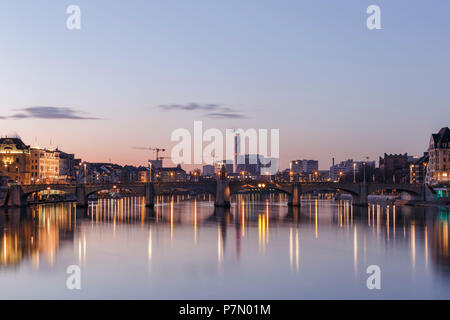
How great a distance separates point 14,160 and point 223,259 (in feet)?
421

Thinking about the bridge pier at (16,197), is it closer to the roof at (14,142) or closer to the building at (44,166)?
the roof at (14,142)

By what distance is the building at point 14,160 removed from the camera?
6383 inches

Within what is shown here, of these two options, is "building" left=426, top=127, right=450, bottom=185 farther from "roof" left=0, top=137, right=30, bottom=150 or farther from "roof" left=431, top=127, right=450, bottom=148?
"roof" left=0, top=137, right=30, bottom=150

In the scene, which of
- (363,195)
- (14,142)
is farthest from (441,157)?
(14,142)

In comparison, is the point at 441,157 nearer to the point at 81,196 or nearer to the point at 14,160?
the point at 81,196

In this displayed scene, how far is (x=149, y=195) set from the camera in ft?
433

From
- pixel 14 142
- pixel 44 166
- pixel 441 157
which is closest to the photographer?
pixel 441 157

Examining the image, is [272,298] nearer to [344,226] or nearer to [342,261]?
[342,261]

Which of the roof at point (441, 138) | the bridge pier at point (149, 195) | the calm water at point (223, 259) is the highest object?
the roof at point (441, 138)

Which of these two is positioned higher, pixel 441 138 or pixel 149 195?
pixel 441 138

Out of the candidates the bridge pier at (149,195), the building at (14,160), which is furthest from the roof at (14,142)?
the bridge pier at (149,195)

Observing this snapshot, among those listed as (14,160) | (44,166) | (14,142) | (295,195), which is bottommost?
(295,195)

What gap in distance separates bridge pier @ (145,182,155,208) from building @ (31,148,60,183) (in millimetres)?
55013

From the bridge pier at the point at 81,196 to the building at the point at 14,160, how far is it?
132ft
